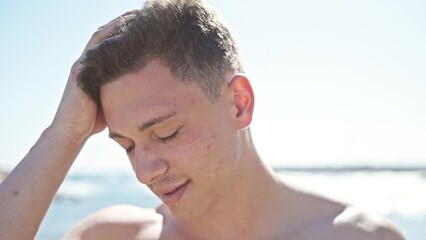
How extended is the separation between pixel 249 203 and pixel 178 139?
436 mm

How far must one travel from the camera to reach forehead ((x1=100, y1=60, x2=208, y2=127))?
2.36 metres

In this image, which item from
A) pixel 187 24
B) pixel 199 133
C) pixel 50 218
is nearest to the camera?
pixel 199 133

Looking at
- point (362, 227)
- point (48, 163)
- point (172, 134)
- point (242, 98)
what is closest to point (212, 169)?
point (172, 134)

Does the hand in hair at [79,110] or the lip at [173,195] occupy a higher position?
the hand in hair at [79,110]

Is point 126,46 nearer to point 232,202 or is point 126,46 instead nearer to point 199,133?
point 199,133

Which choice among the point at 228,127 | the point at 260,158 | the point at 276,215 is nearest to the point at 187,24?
the point at 228,127

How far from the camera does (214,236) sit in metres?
2.69

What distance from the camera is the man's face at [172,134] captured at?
2350 millimetres

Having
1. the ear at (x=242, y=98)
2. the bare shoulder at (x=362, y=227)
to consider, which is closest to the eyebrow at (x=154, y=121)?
the ear at (x=242, y=98)

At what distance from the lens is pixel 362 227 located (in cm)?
246

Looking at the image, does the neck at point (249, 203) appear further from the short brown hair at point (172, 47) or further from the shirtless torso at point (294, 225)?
the short brown hair at point (172, 47)

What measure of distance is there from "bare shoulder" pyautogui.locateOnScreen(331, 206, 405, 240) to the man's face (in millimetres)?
431

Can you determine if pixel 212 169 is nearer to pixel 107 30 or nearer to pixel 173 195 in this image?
pixel 173 195

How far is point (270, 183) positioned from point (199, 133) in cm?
41
